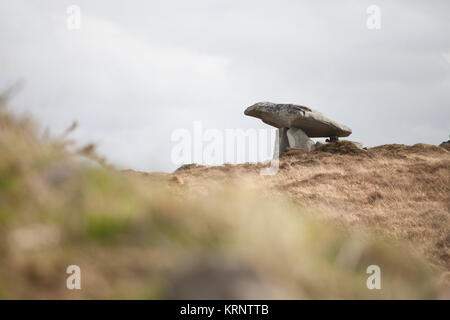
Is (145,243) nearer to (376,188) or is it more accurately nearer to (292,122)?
(376,188)

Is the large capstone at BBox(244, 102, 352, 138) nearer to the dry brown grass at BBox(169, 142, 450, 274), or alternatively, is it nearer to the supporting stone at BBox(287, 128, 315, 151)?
Result: the supporting stone at BBox(287, 128, 315, 151)

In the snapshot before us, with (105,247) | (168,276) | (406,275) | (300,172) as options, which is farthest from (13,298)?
(300,172)

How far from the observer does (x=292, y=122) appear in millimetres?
26156

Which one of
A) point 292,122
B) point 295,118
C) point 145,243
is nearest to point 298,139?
point 292,122

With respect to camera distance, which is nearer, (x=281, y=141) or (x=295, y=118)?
(x=295, y=118)

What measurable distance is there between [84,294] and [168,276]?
46cm

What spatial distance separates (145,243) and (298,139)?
24.8 metres

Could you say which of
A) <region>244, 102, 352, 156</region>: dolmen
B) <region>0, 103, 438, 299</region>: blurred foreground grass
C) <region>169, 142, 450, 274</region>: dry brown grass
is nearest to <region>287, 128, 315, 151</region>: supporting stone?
<region>244, 102, 352, 156</region>: dolmen

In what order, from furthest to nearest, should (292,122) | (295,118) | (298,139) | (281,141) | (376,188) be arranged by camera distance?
(281,141) < (298,139) < (292,122) < (295,118) < (376,188)

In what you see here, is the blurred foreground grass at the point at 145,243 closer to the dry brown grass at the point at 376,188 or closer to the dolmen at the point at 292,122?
the dry brown grass at the point at 376,188

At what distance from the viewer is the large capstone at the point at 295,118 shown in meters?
25.6

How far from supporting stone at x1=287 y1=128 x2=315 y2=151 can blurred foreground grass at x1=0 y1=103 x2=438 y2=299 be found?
76.8ft

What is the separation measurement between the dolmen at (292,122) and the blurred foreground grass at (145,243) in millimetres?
22921

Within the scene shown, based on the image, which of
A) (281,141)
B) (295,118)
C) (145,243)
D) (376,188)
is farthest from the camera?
(281,141)
